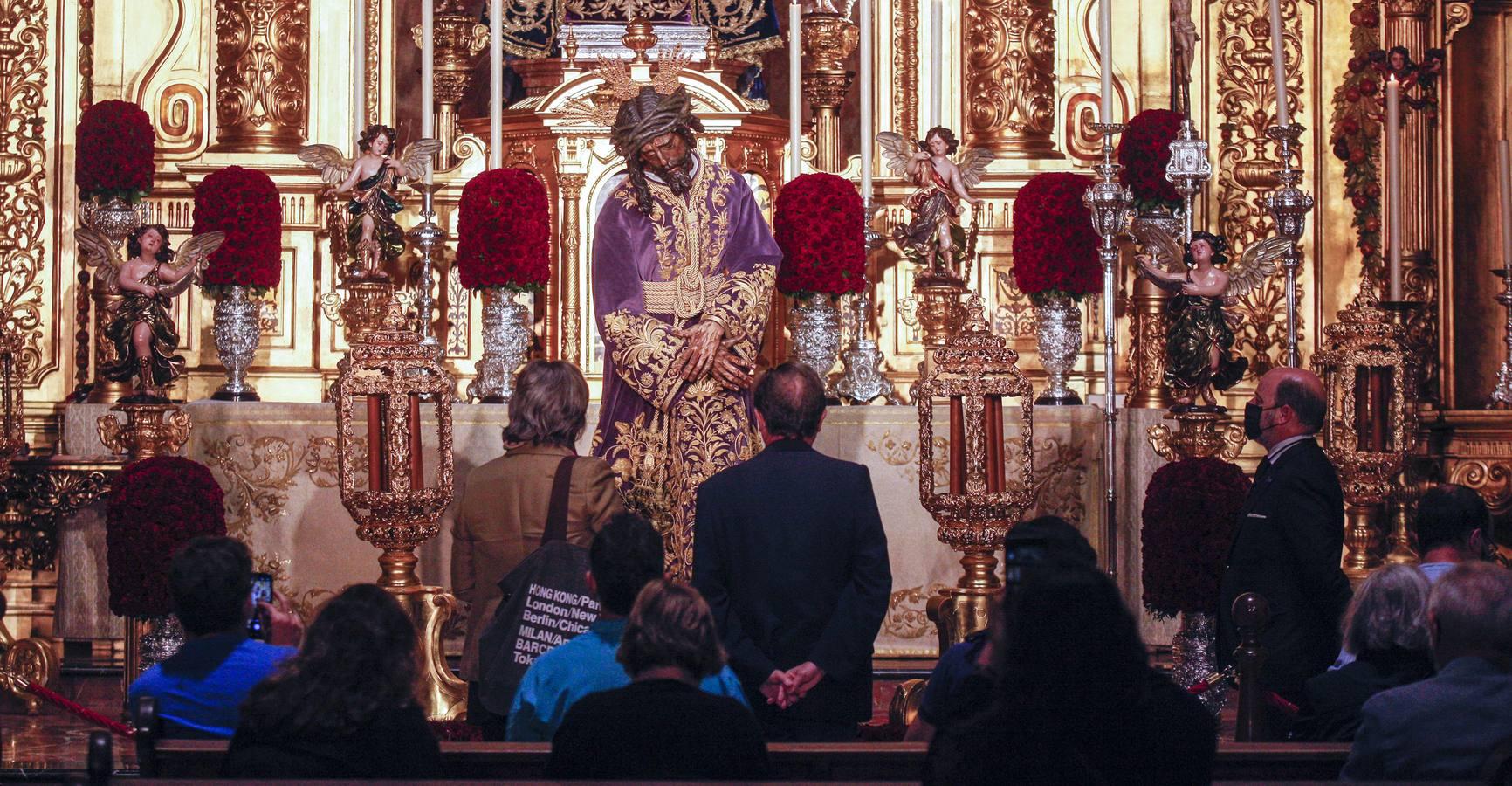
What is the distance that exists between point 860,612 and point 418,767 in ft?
5.39

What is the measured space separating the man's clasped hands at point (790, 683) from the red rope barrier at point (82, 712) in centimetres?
174

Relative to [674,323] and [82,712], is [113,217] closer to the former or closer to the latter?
[674,323]

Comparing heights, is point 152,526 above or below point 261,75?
below

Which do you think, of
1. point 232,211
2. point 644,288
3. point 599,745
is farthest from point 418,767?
point 232,211

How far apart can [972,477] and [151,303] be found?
3274 mm

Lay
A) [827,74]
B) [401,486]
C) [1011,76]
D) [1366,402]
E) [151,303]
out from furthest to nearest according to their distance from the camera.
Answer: [1011,76], [827,74], [151,303], [1366,402], [401,486]

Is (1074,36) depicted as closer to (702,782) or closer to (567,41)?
(567,41)

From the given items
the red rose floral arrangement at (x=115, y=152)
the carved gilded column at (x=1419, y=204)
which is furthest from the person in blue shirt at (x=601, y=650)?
the carved gilded column at (x=1419, y=204)

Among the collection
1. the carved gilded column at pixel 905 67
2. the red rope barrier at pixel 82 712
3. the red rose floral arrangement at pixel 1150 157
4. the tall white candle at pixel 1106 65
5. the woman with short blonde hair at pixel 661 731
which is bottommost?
the red rope barrier at pixel 82 712

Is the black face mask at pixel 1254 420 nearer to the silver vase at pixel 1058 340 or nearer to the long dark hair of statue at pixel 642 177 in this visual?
the long dark hair of statue at pixel 642 177

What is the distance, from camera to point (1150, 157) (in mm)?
8039

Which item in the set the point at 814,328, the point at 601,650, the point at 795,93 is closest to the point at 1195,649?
the point at 814,328

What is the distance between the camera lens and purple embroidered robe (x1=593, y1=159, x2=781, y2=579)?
261 inches

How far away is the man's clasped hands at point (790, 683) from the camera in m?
4.95
